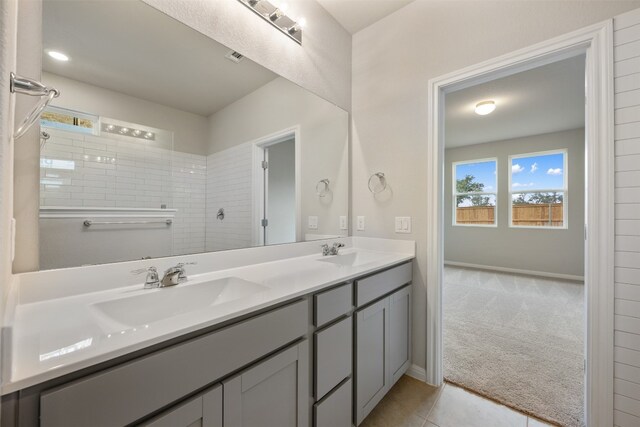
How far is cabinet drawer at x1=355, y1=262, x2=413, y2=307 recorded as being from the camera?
1326 mm

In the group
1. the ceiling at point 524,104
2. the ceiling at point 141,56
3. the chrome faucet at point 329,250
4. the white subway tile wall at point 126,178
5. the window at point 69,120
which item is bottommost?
the chrome faucet at point 329,250

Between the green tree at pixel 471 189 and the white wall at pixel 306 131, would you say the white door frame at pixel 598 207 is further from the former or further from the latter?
the green tree at pixel 471 189

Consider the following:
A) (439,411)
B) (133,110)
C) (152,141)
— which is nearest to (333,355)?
(439,411)

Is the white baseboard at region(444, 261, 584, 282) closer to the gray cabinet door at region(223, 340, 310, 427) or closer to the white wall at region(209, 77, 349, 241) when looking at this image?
the white wall at region(209, 77, 349, 241)

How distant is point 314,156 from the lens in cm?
196

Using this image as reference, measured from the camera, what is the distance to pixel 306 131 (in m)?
1.89

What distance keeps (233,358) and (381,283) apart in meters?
0.94

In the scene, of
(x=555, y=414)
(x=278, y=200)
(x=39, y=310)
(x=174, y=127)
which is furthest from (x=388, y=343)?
(x=174, y=127)

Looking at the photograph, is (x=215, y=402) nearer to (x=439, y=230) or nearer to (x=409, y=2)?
(x=439, y=230)

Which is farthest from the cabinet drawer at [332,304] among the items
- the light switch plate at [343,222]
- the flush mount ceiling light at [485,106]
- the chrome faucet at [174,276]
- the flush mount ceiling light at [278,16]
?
the flush mount ceiling light at [485,106]

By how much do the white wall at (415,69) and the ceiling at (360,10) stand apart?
0.17 feet

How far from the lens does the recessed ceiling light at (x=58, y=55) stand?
906 mm

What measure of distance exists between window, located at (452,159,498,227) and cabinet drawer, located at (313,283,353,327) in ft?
17.0

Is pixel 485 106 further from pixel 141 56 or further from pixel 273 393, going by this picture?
pixel 273 393
